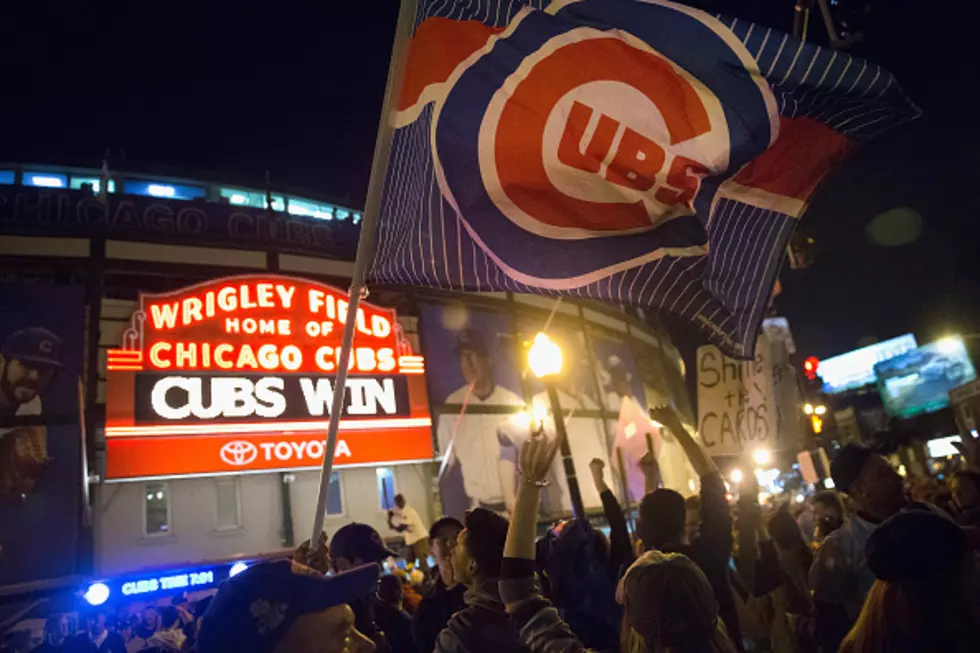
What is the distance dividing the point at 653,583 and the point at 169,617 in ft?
37.0

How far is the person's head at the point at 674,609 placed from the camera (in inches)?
80.4

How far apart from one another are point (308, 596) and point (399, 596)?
12.0 feet

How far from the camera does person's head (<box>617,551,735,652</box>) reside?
6.70ft

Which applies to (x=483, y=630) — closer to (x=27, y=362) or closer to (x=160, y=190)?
(x=27, y=362)

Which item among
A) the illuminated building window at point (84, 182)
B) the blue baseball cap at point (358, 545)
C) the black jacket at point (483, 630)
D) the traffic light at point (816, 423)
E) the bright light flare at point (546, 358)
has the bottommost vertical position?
the black jacket at point (483, 630)

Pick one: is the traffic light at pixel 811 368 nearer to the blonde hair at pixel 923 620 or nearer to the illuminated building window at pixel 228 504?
the illuminated building window at pixel 228 504

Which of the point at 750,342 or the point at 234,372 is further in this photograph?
the point at 234,372

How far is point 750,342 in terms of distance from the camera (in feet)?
14.0

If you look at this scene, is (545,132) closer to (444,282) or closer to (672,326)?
(444,282)

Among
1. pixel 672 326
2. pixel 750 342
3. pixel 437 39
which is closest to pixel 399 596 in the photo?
pixel 750 342

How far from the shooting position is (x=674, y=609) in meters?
2.06

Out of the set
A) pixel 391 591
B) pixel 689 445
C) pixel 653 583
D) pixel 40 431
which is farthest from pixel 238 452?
pixel 653 583

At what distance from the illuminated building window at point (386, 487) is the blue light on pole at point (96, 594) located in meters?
8.42

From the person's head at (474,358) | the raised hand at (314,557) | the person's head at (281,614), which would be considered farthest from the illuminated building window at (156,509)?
the person's head at (281,614)
